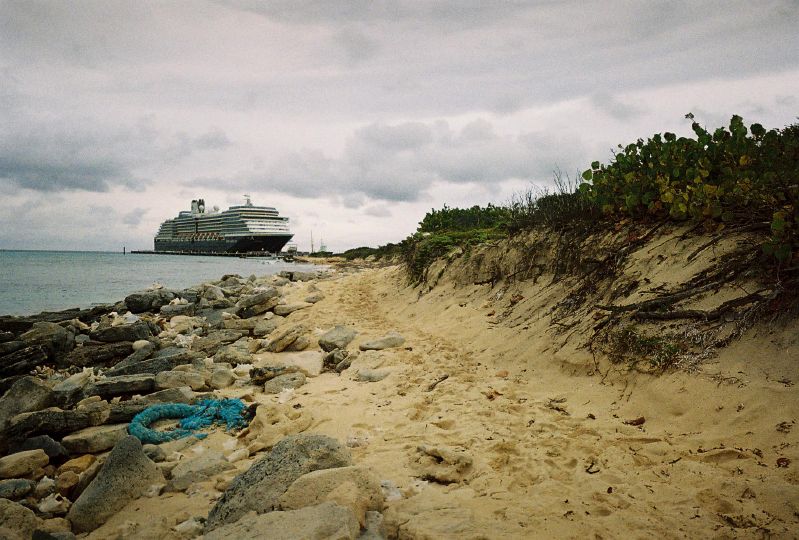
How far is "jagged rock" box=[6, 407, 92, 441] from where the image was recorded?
13.2ft

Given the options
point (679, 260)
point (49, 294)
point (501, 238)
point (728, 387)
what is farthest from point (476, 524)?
point (49, 294)

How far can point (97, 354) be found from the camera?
7.75 metres

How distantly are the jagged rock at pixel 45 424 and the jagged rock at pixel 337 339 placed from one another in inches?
137

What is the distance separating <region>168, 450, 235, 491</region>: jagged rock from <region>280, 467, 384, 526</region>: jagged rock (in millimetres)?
1170

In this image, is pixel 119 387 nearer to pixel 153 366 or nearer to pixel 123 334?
pixel 153 366

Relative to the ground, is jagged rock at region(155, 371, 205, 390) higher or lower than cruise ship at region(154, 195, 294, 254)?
lower

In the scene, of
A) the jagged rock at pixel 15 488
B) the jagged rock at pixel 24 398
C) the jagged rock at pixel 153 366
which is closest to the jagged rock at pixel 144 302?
the jagged rock at pixel 153 366

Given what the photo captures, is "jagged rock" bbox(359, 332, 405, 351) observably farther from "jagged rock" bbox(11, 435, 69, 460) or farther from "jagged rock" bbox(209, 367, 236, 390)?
"jagged rock" bbox(11, 435, 69, 460)

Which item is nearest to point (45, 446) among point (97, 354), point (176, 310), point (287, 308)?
point (97, 354)

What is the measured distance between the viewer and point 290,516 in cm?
223

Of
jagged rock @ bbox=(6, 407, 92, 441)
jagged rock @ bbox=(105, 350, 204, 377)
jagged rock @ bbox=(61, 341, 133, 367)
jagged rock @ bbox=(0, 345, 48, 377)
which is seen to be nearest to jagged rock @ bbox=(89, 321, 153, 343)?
jagged rock @ bbox=(61, 341, 133, 367)

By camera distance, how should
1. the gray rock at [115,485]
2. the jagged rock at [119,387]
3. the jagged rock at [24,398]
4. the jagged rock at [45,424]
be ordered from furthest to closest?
1. the jagged rock at [119,387]
2. the jagged rock at [24,398]
3. the jagged rock at [45,424]
4. the gray rock at [115,485]

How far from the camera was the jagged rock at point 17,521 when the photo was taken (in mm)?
2623

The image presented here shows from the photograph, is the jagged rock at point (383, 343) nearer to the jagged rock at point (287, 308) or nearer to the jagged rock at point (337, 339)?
the jagged rock at point (337, 339)
